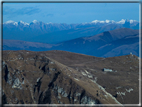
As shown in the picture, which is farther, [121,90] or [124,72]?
[124,72]

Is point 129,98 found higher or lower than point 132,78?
lower

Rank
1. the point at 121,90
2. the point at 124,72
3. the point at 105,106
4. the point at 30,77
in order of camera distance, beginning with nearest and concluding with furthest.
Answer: the point at 105,106 < the point at 30,77 < the point at 121,90 < the point at 124,72

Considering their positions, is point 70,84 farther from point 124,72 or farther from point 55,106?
point 124,72

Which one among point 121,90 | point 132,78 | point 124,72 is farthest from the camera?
point 124,72

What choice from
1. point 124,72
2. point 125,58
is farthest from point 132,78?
point 125,58

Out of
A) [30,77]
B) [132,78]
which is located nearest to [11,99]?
[30,77]

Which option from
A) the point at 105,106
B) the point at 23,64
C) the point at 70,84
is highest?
the point at 23,64
